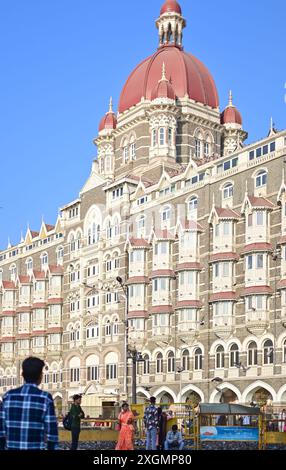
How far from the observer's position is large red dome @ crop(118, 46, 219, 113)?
74.3m

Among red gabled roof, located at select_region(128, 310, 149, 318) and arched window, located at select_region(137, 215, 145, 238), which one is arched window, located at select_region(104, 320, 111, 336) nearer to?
red gabled roof, located at select_region(128, 310, 149, 318)

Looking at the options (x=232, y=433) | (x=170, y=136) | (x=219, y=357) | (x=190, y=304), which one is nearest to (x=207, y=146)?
→ (x=170, y=136)

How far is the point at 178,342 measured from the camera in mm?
58750

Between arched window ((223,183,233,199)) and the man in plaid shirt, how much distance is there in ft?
157

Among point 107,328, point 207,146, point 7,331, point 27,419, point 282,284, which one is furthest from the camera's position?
point 7,331

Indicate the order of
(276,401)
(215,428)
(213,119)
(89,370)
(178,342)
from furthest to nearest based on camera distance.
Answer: (213,119) → (89,370) → (178,342) → (276,401) → (215,428)

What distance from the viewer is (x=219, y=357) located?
5500cm

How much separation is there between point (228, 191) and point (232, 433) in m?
29.3

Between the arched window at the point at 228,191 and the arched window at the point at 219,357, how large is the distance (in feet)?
33.4

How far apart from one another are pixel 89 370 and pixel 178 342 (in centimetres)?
1279

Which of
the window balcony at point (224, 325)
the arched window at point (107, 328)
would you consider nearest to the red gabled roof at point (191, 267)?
the window balcony at point (224, 325)

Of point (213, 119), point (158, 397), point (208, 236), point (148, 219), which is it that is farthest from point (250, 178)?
point (213, 119)

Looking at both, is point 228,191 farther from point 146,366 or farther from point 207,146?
point 207,146

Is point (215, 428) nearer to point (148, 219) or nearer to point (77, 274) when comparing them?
point (148, 219)
